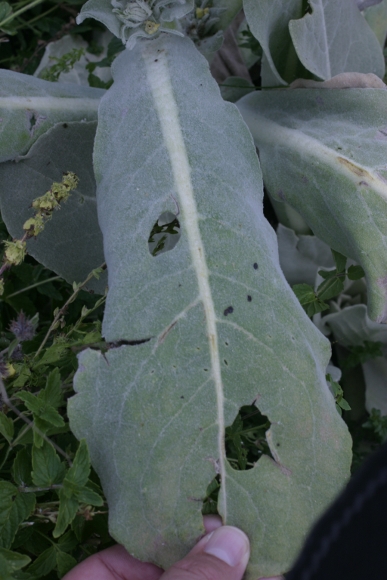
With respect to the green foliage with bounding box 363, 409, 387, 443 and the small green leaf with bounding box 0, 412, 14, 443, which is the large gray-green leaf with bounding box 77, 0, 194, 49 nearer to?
the small green leaf with bounding box 0, 412, 14, 443

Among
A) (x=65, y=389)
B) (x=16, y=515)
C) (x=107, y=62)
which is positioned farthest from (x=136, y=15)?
(x=16, y=515)

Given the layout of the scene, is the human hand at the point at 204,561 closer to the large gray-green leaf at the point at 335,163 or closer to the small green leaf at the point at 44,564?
the small green leaf at the point at 44,564

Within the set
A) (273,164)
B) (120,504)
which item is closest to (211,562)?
(120,504)

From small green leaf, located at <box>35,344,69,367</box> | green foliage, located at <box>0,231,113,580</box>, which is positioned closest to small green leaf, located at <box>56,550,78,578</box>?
green foliage, located at <box>0,231,113,580</box>

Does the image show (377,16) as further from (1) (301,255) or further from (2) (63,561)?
(2) (63,561)

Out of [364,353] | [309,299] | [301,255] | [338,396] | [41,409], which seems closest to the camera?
[41,409]

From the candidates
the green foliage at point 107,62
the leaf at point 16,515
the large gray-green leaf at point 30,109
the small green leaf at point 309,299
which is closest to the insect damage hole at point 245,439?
the small green leaf at point 309,299
